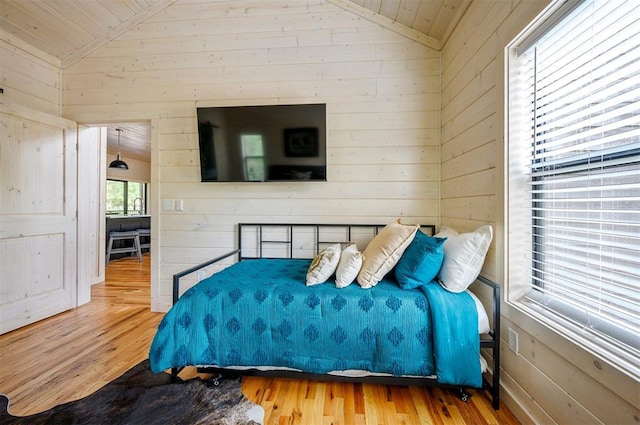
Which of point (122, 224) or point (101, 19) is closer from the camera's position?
point (101, 19)

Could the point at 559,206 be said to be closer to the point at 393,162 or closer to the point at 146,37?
the point at 393,162

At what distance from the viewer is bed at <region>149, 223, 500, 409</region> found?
1.45 m

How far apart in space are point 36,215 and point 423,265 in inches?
139

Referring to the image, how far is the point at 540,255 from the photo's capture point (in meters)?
1.41

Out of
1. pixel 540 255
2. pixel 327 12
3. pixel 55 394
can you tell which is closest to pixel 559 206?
pixel 540 255

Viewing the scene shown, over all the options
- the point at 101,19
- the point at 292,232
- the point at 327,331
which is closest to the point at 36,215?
Answer: the point at 101,19

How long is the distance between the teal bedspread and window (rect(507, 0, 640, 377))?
0.43 metres

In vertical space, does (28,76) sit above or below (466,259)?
above

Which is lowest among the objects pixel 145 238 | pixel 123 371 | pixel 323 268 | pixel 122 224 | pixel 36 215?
pixel 123 371

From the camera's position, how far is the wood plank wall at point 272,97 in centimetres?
251

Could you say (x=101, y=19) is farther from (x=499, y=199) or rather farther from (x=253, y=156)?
(x=499, y=199)

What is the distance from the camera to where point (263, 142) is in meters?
2.50

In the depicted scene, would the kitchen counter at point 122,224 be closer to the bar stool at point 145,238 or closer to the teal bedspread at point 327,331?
the bar stool at point 145,238

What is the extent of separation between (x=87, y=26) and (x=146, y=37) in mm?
530
